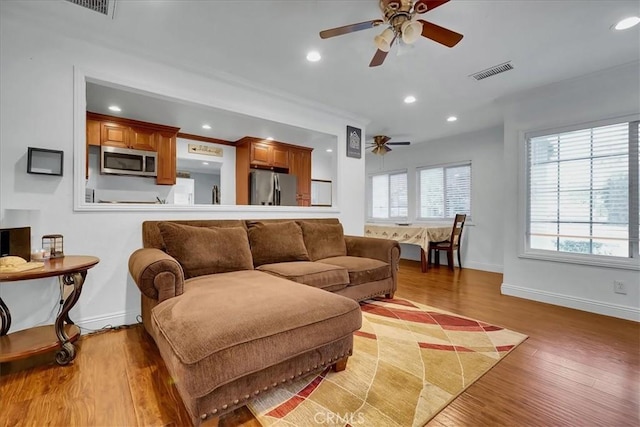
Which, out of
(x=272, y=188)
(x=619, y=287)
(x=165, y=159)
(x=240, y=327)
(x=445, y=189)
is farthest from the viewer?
(x=445, y=189)

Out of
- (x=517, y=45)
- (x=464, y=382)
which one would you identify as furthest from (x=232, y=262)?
(x=517, y=45)

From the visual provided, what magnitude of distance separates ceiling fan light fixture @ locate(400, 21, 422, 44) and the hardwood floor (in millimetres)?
2143

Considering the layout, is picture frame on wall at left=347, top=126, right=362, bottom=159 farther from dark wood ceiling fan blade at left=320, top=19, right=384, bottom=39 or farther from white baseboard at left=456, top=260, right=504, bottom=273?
white baseboard at left=456, top=260, right=504, bottom=273

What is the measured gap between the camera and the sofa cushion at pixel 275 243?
2.78 metres

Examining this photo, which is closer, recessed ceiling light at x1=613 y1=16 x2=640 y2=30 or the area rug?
Result: the area rug

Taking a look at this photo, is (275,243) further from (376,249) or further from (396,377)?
(396,377)

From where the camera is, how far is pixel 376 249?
10.5 feet

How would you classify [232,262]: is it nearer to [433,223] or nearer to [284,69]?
[284,69]

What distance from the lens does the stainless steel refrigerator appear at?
5.35 metres

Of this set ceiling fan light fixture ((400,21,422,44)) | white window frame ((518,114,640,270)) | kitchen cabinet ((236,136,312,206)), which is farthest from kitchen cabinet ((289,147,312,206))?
ceiling fan light fixture ((400,21,422,44))

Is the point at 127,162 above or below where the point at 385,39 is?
below

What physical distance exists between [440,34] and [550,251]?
286 centimetres

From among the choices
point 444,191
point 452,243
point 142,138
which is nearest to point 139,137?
point 142,138

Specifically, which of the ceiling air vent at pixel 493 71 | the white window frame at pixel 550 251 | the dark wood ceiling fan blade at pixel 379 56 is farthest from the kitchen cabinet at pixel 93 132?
the white window frame at pixel 550 251
